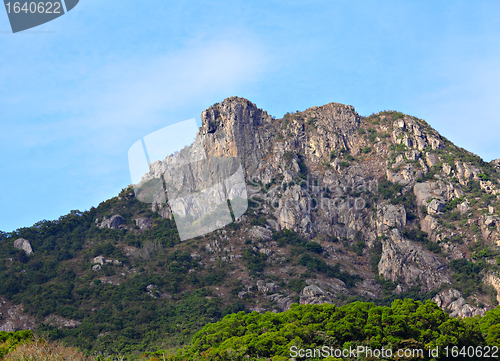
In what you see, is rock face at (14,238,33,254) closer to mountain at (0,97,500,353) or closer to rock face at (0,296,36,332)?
mountain at (0,97,500,353)

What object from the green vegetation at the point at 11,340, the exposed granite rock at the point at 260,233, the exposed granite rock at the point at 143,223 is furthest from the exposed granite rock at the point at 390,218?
the green vegetation at the point at 11,340

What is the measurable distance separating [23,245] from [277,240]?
142ft

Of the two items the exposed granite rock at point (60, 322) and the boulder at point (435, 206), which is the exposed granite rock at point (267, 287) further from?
the boulder at point (435, 206)

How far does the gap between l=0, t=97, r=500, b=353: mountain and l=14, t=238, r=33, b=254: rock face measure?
0.25 meters

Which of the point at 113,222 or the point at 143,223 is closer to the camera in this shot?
the point at 113,222

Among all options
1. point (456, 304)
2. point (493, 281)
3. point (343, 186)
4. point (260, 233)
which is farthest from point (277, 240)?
point (493, 281)

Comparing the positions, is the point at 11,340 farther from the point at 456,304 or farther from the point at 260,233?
the point at 456,304

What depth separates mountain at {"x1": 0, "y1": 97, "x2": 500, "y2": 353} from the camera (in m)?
71.8

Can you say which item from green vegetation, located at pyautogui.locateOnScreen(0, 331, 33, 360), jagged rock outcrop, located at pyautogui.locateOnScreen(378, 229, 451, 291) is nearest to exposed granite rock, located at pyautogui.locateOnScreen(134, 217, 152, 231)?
jagged rock outcrop, located at pyautogui.locateOnScreen(378, 229, 451, 291)

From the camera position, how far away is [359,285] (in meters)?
79.6

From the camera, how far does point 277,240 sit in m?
89.9

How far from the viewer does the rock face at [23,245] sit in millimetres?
88062

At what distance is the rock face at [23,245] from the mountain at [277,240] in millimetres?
252

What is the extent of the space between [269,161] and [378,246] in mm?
28829
